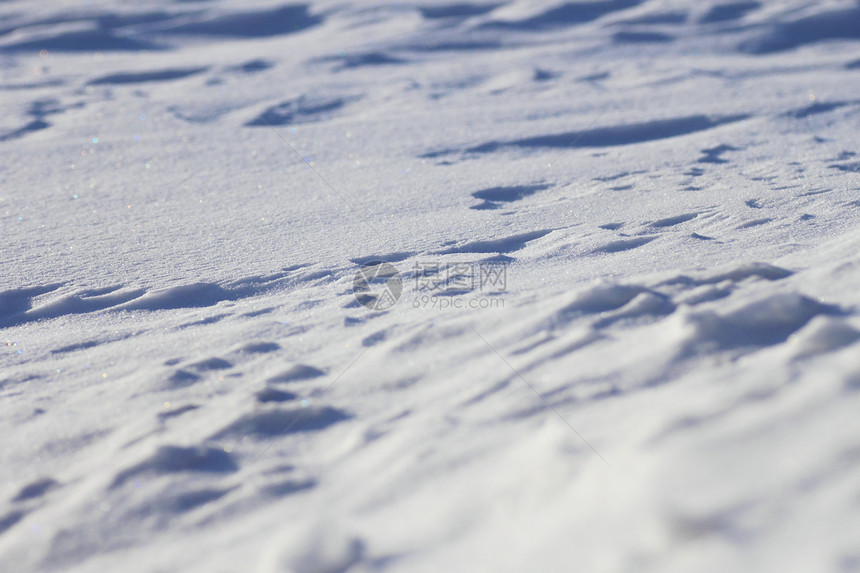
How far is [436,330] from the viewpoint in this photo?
1720 millimetres

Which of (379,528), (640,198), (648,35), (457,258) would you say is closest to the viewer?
(379,528)

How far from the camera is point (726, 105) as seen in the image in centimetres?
404

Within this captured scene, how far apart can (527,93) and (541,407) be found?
3648 millimetres

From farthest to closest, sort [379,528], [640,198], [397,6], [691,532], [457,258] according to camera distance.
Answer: [397,6] < [640,198] < [457,258] < [379,528] < [691,532]

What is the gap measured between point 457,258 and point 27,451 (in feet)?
4.42

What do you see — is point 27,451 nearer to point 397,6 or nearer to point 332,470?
point 332,470

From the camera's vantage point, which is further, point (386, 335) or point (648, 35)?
point (648, 35)

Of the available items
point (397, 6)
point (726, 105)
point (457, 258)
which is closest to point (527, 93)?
point (726, 105)

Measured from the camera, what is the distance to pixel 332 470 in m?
1.29

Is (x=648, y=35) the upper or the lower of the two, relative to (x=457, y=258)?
upper

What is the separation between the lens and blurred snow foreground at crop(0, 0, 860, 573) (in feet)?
3.39

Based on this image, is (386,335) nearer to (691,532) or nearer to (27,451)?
(27,451)

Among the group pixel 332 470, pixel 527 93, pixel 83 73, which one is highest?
pixel 83 73

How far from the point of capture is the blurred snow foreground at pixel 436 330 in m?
1.03
